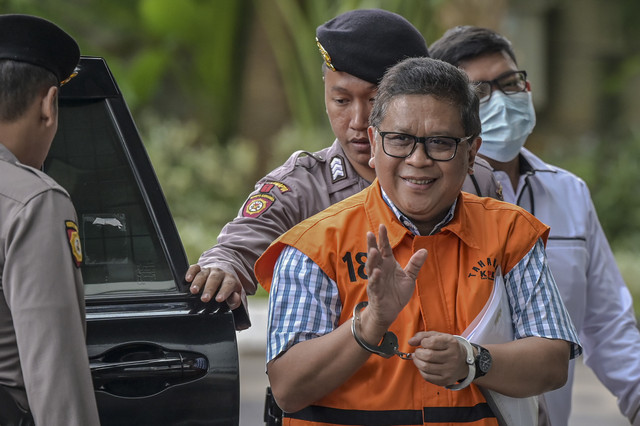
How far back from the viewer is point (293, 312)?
2.34 meters

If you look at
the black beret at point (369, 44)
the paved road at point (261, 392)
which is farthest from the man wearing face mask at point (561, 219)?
the paved road at point (261, 392)

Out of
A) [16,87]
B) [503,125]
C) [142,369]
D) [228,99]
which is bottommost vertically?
[228,99]

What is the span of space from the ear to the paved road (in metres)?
5.24

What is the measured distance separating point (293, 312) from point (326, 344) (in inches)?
5.1

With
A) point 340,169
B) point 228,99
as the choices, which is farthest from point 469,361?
point 228,99

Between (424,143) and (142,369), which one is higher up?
(424,143)

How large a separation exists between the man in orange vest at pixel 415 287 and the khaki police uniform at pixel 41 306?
47 cm

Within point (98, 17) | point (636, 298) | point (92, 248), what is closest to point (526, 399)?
point (92, 248)

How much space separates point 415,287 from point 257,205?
2.40 feet

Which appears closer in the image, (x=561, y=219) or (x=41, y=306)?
(x=41, y=306)

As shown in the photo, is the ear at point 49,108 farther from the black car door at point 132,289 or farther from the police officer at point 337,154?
the police officer at point 337,154

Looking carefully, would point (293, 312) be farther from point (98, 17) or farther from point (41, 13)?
point (98, 17)

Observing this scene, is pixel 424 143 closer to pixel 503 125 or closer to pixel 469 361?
pixel 469 361

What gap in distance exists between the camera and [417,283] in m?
2.34
